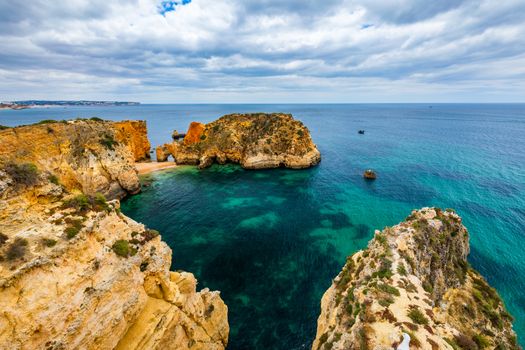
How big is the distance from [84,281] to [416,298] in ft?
64.1

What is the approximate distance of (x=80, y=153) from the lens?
1610 inches

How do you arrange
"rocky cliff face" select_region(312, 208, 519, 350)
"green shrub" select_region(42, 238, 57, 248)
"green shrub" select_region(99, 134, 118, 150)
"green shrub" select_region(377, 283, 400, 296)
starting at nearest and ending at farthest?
1. "green shrub" select_region(42, 238, 57, 248)
2. "rocky cliff face" select_region(312, 208, 519, 350)
3. "green shrub" select_region(377, 283, 400, 296)
4. "green shrub" select_region(99, 134, 118, 150)

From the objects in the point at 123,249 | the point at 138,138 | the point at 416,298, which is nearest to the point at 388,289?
the point at 416,298

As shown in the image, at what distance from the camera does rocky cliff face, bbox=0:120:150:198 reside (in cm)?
3056

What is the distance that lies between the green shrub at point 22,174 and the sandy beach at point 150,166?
50.5 metres

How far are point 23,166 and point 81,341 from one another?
11.5m

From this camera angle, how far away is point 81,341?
12.0m

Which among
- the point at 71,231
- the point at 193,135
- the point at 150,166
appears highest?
the point at 71,231

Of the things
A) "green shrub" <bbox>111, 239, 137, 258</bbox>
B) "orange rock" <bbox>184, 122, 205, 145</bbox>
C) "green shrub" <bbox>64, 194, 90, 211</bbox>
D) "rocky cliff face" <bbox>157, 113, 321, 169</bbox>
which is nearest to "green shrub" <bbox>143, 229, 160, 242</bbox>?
"green shrub" <bbox>111, 239, 137, 258</bbox>

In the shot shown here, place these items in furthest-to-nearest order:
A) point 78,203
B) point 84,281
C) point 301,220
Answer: point 301,220
point 78,203
point 84,281

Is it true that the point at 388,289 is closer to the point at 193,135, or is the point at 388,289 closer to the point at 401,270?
the point at 401,270

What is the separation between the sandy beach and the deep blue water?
165 inches

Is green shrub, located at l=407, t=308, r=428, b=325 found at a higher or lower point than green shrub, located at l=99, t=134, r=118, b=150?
lower

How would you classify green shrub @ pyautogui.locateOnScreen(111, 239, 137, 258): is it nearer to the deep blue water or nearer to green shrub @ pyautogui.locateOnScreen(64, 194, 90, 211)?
green shrub @ pyautogui.locateOnScreen(64, 194, 90, 211)
